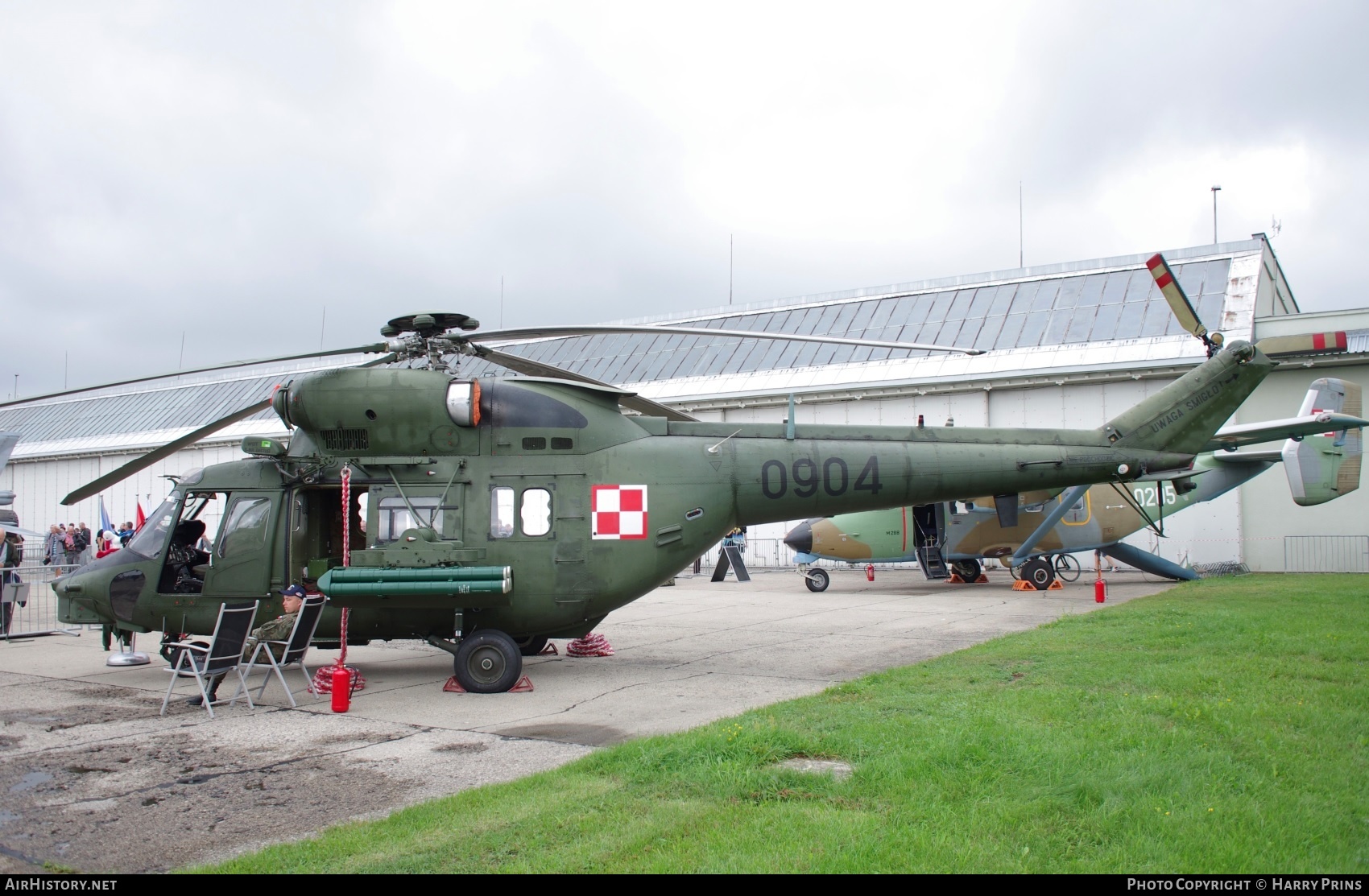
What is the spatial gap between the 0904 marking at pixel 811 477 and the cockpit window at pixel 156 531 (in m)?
6.30

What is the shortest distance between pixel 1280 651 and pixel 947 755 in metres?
5.66

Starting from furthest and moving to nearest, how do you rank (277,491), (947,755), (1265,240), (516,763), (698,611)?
(1265,240) < (698,611) < (277,491) < (516,763) < (947,755)

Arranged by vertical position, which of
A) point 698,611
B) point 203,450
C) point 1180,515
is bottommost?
point 698,611

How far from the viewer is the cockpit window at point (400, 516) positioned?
A: 9430mm

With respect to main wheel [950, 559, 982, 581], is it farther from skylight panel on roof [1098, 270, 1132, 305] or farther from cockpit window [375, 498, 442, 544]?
cockpit window [375, 498, 442, 544]

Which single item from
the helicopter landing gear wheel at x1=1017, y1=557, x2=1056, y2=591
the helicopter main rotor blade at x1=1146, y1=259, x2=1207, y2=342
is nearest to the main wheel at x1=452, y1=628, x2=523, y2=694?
the helicopter main rotor blade at x1=1146, y1=259, x2=1207, y2=342

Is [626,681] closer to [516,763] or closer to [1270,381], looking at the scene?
[516,763]

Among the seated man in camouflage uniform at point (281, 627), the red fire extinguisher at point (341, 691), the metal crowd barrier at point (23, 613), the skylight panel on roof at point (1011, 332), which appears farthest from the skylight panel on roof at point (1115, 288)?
the metal crowd barrier at point (23, 613)

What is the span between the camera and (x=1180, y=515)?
2488 cm

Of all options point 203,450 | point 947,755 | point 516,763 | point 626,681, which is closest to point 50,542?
point 203,450

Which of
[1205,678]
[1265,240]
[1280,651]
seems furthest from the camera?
[1265,240]

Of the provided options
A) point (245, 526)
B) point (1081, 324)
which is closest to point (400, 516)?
point (245, 526)

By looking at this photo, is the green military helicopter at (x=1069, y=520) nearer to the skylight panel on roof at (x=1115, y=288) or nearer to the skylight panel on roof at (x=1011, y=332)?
the skylight panel on roof at (x=1011, y=332)

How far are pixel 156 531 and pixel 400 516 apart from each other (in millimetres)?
2956
